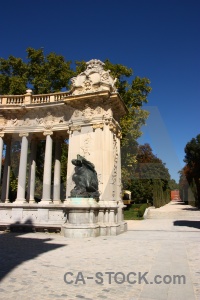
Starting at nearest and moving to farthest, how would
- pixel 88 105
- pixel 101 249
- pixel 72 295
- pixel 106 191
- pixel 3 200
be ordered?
pixel 72 295 → pixel 101 249 → pixel 106 191 → pixel 88 105 → pixel 3 200

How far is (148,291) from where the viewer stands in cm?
521

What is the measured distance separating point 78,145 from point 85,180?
11.0 ft

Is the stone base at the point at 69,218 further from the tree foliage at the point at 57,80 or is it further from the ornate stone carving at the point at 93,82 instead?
the tree foliage at the point at 57,80

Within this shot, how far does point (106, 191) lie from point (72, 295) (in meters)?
10.9

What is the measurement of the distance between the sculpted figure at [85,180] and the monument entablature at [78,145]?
0.19 ft

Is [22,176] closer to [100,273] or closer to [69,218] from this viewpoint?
[69,218]

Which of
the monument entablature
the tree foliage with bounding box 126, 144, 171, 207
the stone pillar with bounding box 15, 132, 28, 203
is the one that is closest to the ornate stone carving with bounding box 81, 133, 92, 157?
the monument entablature

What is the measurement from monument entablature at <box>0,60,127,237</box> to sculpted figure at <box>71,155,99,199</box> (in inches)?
2.3

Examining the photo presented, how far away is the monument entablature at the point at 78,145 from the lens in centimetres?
1471

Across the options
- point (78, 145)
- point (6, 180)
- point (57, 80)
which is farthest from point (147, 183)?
point (78, 145)

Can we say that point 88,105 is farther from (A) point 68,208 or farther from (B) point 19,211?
(B) point 19,211

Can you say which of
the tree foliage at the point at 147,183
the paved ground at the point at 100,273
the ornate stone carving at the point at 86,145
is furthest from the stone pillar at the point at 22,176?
the tree foliage at the point at 147,183

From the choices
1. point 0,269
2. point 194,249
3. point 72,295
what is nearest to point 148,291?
point 72,295

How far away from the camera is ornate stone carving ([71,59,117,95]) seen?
17.1 meters
